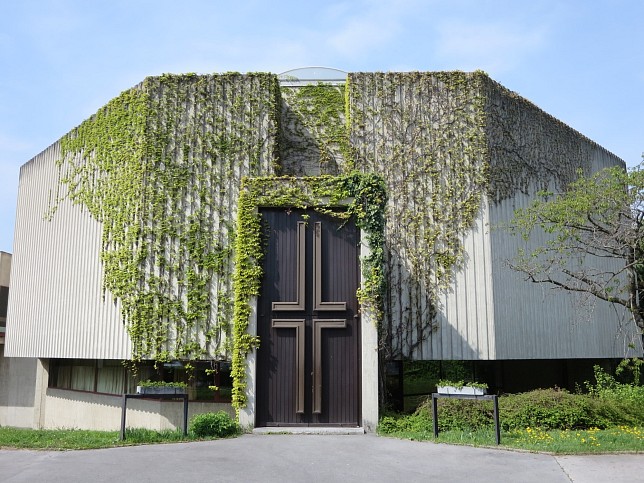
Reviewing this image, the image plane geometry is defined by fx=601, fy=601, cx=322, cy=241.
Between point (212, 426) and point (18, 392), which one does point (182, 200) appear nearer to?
point (212, 426)

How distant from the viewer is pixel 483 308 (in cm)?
1616

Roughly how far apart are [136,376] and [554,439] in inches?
462

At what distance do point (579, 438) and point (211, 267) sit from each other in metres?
9.76

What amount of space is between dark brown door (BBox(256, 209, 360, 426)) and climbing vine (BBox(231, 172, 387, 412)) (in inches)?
10.0

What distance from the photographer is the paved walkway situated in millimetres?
8445

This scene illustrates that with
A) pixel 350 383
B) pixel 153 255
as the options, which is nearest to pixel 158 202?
pixel 153 255

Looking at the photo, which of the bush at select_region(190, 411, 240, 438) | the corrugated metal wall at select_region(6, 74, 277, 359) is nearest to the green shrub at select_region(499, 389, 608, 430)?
the bush at select_region(190, 411, 240, 438)

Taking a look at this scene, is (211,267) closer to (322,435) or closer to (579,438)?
(322,435)

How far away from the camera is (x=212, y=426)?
12.1m

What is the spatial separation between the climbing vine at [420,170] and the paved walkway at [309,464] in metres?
5.59

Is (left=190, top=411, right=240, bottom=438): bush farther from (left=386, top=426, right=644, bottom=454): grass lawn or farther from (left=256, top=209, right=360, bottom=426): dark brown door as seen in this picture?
(left=386, top=426, right=644, bottom=454): grass lawn

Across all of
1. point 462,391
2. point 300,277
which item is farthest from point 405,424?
point 300,277

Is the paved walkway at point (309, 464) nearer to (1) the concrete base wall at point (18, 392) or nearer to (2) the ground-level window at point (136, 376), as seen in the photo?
(2) the ground-level window at point (136, 376)

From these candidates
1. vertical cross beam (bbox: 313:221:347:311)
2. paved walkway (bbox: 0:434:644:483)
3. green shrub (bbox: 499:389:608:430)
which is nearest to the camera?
paved walkway (bbox: 0:434:644:483)
